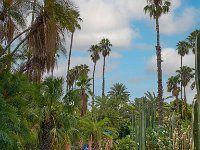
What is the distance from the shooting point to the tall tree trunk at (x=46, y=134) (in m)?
23.6

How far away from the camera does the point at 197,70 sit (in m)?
6.62

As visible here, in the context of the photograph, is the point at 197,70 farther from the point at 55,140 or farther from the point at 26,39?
the point at 55,140

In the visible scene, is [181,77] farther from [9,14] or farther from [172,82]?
[9,14]

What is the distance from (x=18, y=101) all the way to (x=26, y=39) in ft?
8.35

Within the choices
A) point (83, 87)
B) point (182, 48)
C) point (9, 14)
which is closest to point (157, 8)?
point (83, 87)

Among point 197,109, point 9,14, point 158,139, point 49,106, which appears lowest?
point 197,109

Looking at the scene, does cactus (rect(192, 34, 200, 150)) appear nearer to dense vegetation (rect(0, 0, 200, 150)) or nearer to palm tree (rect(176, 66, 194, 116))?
dense vegetation (rect(0, 0, 200, 150))

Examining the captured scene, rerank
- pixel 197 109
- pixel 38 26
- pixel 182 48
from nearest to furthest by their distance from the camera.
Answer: pixel 197 109 < pixel 38 26 < pixel 182 48

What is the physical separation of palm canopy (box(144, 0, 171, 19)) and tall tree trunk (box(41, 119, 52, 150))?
606 inches

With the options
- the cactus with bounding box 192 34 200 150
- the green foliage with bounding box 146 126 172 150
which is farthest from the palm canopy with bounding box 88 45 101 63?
the cactus with bounding box 192 34 200 150

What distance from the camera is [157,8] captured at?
3531 centimetres

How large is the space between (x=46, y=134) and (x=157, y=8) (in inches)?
631

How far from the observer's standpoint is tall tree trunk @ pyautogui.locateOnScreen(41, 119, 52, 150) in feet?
77.5

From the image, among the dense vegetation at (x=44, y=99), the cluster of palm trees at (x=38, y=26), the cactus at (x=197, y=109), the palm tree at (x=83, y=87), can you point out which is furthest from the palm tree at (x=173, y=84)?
the cactus at (x=197, y=109)
